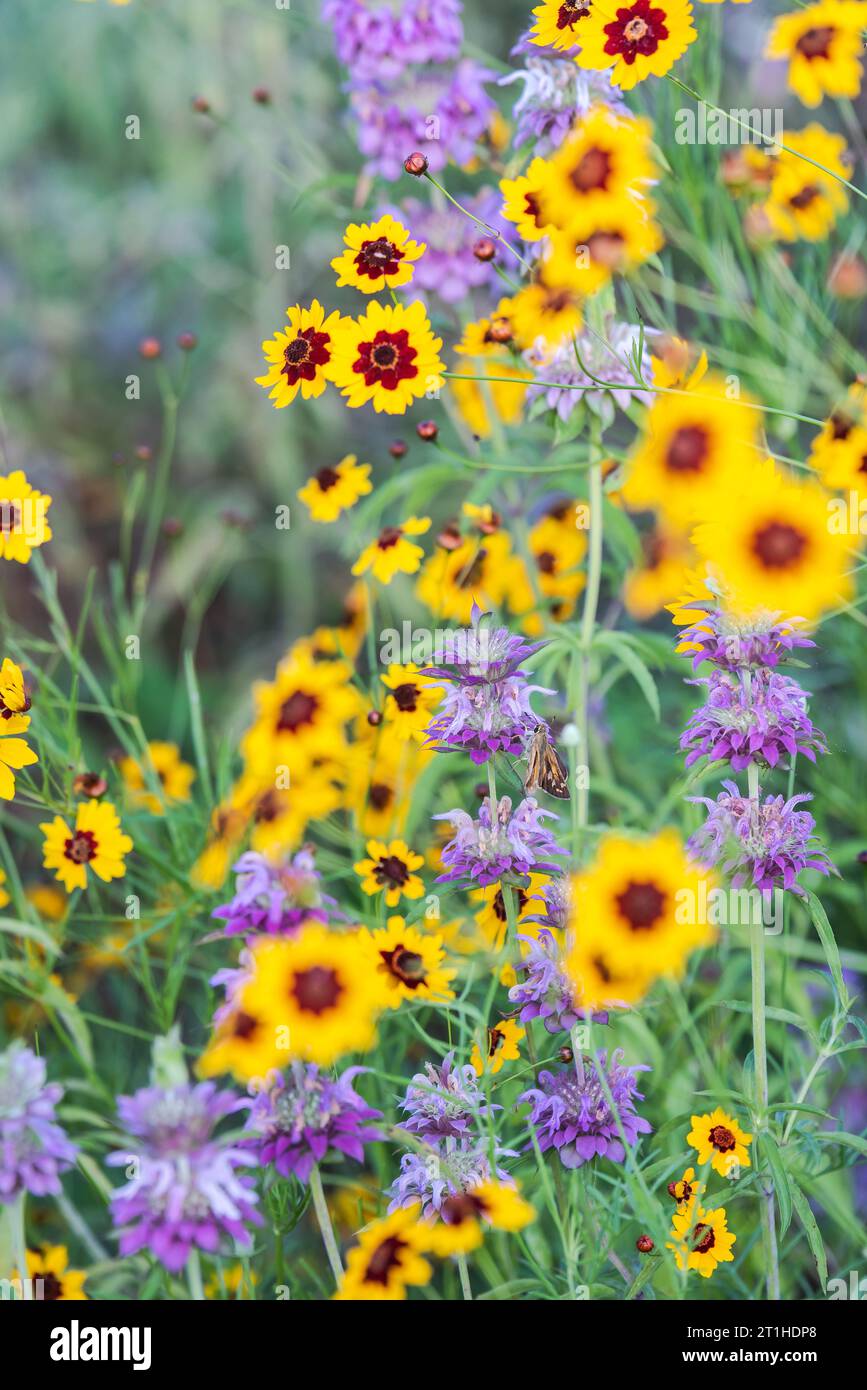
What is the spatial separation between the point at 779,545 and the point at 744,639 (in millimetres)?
96

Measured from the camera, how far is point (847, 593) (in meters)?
1.43

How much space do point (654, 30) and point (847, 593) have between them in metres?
0.59

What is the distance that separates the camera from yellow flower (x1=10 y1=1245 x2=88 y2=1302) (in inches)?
44.1

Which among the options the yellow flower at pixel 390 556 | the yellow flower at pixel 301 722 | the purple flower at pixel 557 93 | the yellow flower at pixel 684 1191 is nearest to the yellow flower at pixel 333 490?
the yellow flower at pixel 390 556

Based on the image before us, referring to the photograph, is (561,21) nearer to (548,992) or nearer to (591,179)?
(591,179)

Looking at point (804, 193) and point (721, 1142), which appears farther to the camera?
point (804, 193)

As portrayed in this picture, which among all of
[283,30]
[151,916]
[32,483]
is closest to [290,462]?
[32,483]

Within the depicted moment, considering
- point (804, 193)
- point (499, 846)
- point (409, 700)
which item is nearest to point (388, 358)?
point (409, 700)

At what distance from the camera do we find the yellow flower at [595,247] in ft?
3.66

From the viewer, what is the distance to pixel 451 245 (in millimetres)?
1574

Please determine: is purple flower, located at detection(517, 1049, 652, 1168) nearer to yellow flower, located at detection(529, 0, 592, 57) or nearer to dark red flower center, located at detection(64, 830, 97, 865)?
dark red flower center, located at detection(64, 830, 97, 865)

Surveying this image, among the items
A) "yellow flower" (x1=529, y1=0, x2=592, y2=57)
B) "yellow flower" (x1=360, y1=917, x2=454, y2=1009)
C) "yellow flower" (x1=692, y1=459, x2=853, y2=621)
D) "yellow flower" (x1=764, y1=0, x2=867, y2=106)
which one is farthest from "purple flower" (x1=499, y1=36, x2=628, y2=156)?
"yellow flower" (x1=360, y1=917, x2=454, y2=1009)

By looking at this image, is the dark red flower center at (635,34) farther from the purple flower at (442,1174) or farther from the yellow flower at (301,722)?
the purple flower at (442,1174)

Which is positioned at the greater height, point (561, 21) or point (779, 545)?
point (561, 21)
